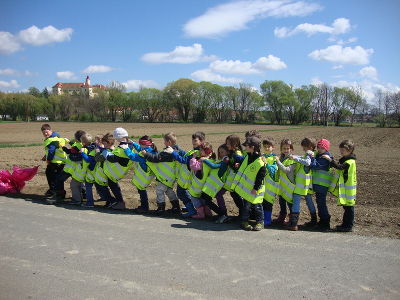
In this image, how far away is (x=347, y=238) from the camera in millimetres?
5074

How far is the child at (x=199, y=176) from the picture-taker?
6094 millimetres

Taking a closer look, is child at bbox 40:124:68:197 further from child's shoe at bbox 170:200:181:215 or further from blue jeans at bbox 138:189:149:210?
child's shoe at bbox 170:200:181:215

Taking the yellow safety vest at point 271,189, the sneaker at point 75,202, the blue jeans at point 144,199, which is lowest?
the sneaker at point 75,202

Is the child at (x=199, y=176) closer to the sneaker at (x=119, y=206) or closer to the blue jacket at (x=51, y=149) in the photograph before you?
the sneaker at (x=119, y=206)

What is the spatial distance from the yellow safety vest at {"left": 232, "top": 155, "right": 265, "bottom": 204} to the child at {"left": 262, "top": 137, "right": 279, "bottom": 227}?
249 millimetres

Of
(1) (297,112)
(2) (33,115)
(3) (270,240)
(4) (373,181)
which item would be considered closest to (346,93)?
(1) (297,112)

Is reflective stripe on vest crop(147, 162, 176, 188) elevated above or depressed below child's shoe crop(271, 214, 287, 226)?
above

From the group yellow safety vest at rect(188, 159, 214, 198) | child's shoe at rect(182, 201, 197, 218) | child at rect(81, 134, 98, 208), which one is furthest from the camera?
child at rect(81, 134, 98, 208)

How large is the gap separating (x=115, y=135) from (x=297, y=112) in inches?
3431

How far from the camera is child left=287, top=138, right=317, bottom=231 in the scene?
18.2 ft

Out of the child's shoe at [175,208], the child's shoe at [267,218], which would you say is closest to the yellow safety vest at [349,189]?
the child's shoe at [267,218]

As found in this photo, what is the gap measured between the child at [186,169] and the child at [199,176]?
113 mm

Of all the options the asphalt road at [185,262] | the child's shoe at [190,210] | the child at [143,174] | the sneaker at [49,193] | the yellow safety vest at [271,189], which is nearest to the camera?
the asphalt road at [185,262]

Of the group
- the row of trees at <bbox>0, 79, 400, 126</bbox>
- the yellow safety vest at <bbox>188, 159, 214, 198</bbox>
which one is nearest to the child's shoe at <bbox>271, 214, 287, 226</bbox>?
the yellow safety vest at <bbox>188, 159, 214, 198</bbox>
